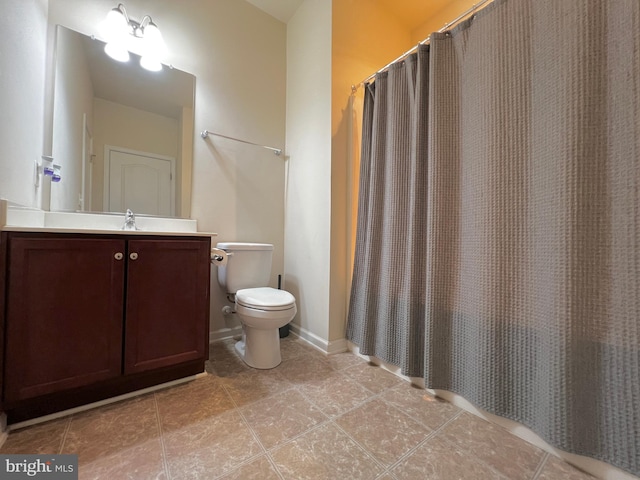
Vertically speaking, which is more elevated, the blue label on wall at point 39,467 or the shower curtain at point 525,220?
the shower curtain at point 525,220

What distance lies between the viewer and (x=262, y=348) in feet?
4.85

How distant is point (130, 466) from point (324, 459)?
0.65 m

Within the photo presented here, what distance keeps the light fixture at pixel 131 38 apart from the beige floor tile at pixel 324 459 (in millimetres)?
2240

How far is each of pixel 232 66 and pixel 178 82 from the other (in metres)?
0.45

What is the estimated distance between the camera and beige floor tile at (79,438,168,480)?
0.79m

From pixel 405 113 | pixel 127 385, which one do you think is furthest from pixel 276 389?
pixel 405 113

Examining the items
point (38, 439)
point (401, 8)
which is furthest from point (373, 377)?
point (401, 8)

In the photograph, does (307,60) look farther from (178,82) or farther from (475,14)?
(475,14)

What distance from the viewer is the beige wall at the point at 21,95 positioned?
963 mm

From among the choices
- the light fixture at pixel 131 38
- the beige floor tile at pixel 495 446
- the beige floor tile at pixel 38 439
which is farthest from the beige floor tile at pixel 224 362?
the light fixture at pixel 131 38

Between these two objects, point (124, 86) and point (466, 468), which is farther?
point (124, 86)

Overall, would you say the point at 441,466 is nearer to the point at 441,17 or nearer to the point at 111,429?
the point at 111,429

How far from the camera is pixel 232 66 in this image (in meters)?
1.93

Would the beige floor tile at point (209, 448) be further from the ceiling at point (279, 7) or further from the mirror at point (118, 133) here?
the ceiling at point (279, 7)
